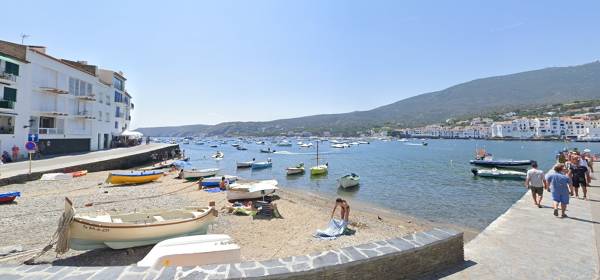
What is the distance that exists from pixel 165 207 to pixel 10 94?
23.8 metres

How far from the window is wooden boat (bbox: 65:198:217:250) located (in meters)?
26.8

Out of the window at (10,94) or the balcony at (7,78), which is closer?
the balcony at (7,78)

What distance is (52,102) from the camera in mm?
34812

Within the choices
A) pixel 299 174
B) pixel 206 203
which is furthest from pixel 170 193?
pixel 299 174

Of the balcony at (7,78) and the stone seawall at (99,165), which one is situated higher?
the balcony at (7,78)

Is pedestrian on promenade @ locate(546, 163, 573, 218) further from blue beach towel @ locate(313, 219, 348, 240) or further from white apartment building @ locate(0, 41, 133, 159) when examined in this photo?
white apartment building @ locate(0, 41, 133, 159)

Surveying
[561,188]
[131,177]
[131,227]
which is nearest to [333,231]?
[131,227]

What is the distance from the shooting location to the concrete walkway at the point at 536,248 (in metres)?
5.74

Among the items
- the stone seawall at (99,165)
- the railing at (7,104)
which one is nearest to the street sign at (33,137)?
the railing at (7,104)

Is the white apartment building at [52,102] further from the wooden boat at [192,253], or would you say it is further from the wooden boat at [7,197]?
the wooden boat at [192,253]

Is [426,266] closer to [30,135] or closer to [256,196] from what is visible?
[256,196]

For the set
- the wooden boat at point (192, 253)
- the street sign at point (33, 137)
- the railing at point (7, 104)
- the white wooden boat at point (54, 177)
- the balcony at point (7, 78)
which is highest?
the balcony at point (7, 78)

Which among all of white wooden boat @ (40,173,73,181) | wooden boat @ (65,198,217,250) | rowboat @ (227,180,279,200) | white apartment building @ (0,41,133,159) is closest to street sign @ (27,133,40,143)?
white apartment building @ (0,41,133,159)

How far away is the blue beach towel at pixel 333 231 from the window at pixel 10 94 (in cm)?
3249
